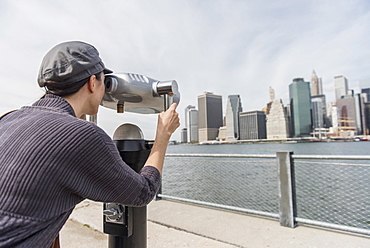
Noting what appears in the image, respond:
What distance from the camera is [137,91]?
4.03ft

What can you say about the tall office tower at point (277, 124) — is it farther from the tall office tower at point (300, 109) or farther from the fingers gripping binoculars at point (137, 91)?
Answer: the fingers gripping binoculars at point (137, 91)

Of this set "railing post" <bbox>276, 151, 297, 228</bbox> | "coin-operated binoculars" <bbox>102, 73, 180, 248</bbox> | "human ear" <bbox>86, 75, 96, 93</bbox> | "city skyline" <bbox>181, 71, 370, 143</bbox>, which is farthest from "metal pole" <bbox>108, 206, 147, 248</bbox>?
"city skyline" <bbox>181, 71, 370, 143</bbox>

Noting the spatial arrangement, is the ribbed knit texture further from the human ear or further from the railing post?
the railing post

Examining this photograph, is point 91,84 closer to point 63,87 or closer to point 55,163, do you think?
point 63,87

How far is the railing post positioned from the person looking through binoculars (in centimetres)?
218

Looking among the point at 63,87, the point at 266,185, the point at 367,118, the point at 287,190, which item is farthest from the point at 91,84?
the point at 367,118

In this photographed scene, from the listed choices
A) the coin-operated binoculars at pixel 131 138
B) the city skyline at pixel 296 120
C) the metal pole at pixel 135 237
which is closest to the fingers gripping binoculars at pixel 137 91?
the coin-operated binoculars at pixel 131 138

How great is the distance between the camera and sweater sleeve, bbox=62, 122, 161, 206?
0.66 m

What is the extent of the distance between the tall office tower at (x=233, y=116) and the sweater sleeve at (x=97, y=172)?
40197mm

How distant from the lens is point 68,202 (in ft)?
2.29

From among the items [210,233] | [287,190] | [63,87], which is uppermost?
[63,87]

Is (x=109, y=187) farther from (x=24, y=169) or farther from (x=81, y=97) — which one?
(x=81, y=97)

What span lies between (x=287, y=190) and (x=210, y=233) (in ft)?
3.11

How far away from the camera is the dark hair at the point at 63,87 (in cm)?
83
